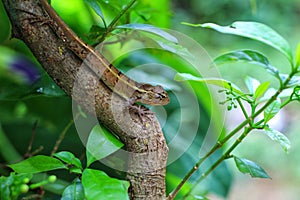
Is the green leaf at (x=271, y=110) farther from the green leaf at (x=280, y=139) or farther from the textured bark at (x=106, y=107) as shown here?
the textured bark at (x=106, y=107)

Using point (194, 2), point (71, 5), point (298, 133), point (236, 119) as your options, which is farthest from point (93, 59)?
point (194, 2)

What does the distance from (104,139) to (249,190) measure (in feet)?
9.43

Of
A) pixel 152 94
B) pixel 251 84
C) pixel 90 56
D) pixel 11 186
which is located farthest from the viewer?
pixel 152 94

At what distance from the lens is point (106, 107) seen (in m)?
0.65

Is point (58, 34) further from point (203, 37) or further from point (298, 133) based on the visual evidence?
point (203, 37)

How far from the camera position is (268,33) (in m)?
0.65

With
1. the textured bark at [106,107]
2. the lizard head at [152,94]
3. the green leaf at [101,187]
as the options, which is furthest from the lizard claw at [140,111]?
the lizard head at [152,94]

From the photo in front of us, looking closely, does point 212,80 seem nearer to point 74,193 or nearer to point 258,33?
point 258,33

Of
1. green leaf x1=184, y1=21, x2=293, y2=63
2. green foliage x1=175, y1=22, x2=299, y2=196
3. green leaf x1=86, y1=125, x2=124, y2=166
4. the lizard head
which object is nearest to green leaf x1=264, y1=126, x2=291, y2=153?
green foliage x1=175, y1=22, x2=299, y2=196

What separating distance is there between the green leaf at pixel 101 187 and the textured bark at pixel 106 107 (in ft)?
0.18

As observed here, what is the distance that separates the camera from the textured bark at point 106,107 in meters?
0.64

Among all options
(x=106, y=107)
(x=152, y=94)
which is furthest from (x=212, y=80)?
(x=152, y=94)

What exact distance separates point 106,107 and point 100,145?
5cm

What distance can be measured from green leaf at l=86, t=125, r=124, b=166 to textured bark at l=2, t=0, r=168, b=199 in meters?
0.01
